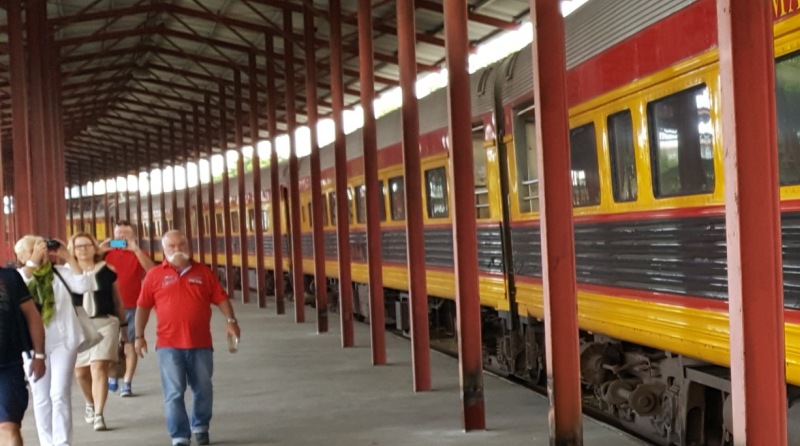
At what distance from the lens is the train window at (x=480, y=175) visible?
34.9ft

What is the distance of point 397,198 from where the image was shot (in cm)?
1460

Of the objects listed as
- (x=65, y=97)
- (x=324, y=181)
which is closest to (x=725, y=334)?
(x=324, y=181)

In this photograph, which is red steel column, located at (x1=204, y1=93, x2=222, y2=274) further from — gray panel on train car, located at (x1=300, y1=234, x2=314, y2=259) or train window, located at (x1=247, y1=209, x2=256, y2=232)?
gray panel on train car, located at (x1=300, y1=234, x2=314, y2=259)

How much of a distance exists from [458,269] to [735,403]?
3.69m

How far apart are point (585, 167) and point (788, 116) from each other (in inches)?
112

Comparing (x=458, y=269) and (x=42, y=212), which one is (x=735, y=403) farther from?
(x=42, y=212)

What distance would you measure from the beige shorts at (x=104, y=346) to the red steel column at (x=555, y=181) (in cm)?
417

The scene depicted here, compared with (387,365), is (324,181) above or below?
above

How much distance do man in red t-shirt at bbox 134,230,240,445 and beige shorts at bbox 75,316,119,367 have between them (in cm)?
108

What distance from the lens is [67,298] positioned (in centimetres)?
712

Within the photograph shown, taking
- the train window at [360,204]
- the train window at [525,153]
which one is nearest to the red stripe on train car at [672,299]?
the train window at [525,153]

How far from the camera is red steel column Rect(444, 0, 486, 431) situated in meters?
8.20

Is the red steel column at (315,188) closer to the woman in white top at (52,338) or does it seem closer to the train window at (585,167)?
the train window at (585,167)

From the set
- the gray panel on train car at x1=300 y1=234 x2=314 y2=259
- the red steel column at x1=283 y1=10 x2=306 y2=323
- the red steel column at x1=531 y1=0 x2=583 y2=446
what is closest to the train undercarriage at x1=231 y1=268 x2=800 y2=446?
the red steel column at x1=531 y1=0 x2=583 y2=446
